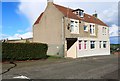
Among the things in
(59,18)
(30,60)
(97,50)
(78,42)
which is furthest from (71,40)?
(30,60)

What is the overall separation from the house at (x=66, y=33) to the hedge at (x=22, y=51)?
19.5 ft

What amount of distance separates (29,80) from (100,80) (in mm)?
3832

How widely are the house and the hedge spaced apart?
5930 mm

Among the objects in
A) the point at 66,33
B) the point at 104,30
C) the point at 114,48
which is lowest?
the point at 114,48

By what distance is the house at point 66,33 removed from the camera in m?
28.7

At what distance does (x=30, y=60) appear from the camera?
21.6 meters

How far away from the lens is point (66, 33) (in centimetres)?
2841

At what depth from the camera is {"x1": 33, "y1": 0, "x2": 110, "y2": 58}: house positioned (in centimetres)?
2867

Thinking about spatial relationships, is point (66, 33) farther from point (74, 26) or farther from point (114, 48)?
point (114, 48)

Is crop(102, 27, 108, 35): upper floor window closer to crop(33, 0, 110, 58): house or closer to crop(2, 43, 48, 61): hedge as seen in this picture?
crop(33, 0, 110, 58): house

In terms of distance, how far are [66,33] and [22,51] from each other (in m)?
9.47

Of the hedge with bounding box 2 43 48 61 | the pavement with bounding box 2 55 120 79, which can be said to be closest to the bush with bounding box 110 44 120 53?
the hedge with bounding box 2 43 48 61

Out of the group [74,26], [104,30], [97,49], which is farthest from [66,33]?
[104,30]

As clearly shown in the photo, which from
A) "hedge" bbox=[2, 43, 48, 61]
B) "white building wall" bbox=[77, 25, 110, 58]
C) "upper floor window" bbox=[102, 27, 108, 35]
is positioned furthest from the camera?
"upper floor window" bbox=[102, 27, 108, 35]
